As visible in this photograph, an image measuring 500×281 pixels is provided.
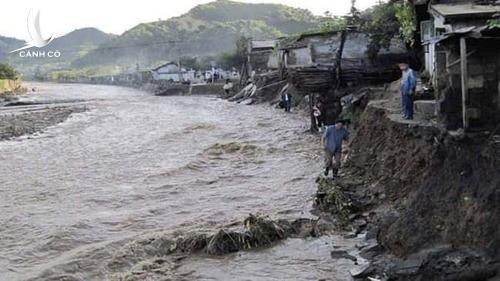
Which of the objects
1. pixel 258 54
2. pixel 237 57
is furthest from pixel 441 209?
pixel 237 57

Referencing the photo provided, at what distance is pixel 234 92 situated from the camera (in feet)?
172

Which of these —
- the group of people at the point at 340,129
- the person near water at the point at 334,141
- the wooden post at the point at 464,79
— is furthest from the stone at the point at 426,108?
the wooden post at the point at 464,79

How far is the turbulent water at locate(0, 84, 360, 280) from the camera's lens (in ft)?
30.9

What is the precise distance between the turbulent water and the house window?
196 inches

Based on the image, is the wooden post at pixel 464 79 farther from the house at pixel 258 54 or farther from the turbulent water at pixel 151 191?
the house at pixel 258 54

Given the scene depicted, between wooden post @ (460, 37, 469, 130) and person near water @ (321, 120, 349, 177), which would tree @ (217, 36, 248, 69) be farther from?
wooden post @ (460, 37, 469, 130)

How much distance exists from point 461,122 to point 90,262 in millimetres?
6797

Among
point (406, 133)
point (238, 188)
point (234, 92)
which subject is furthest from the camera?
point (234, 92)

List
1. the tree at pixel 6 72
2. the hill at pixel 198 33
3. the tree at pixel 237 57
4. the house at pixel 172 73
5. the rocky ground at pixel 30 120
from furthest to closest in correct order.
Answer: the hill at pixel 198 33 → the house at pixel 172 73 → the tree at pixel 6 72 → the tree at pixel 237 57 → the rocky ground at pixel 30 120

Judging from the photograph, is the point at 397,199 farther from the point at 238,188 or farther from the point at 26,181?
the point at 26,181

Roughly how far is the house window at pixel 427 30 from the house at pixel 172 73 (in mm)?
57783

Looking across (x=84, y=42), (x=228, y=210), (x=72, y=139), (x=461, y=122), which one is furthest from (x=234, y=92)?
(x=84, y=42)

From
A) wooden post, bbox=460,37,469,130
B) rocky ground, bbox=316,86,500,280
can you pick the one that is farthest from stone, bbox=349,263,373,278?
wooden post, bbox=460,37,469,130

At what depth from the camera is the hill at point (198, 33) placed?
4604 inches
